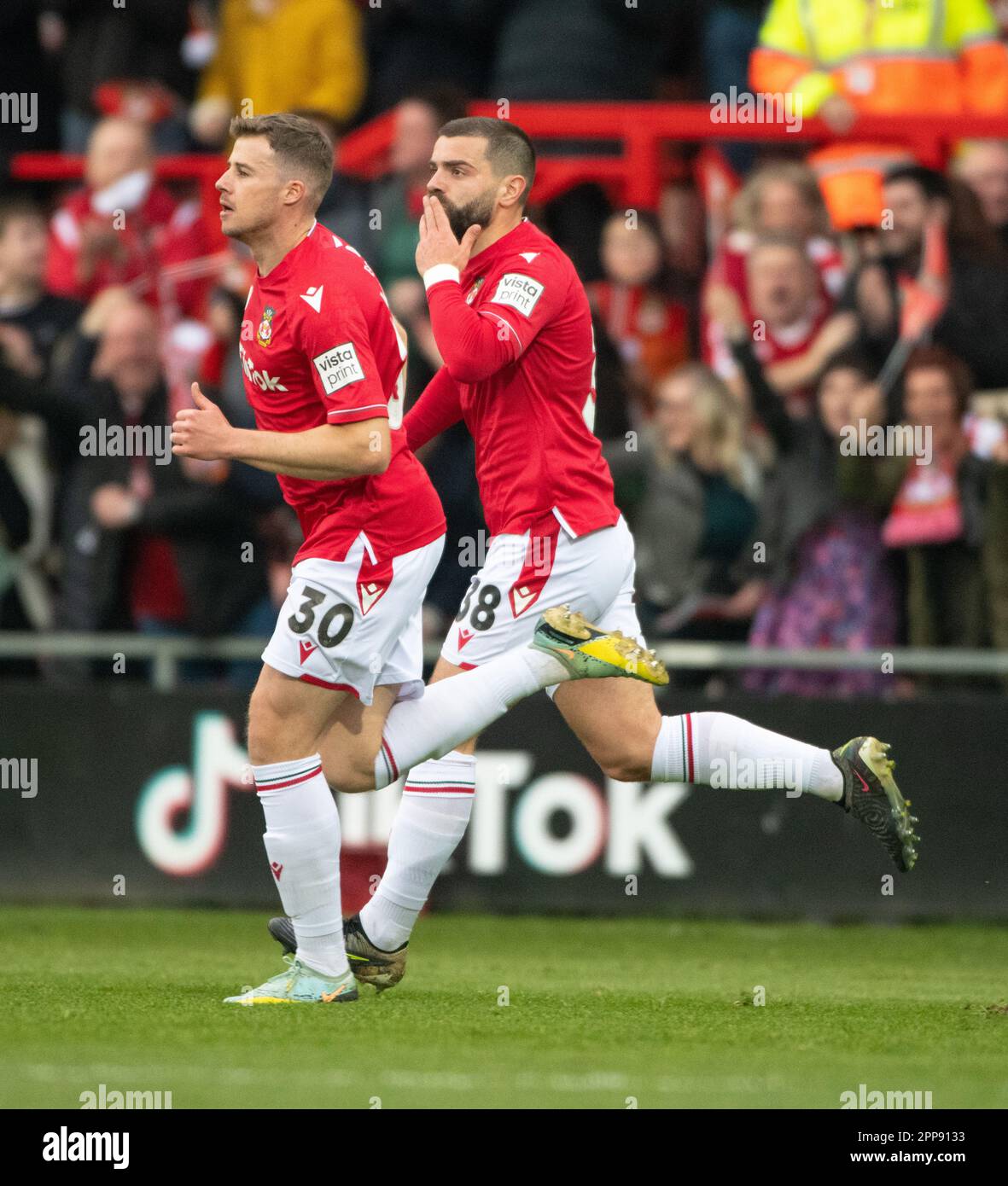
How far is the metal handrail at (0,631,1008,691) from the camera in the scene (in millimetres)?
10516

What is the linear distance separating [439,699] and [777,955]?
302 cm

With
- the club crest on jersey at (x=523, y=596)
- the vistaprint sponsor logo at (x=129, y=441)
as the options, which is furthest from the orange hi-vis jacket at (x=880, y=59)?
the club crest on jersey at (x=523, y=596)

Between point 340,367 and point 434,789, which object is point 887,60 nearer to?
point 434,789

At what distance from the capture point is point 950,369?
10.7 m

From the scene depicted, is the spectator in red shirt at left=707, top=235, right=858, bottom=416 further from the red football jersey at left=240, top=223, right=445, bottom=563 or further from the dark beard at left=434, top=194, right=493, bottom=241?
the red football jersey at left=240, top=223, right=445, bottom=563

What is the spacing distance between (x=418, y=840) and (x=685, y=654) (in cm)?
349

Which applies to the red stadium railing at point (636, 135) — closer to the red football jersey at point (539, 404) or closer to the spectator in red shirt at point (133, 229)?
the spectator in red shirt at point (133, 229)

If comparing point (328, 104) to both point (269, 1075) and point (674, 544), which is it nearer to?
point (674, 544)

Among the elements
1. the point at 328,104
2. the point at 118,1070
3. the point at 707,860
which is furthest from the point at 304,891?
the point at 328,104

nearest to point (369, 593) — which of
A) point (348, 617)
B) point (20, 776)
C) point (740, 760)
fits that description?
point (348, 617)

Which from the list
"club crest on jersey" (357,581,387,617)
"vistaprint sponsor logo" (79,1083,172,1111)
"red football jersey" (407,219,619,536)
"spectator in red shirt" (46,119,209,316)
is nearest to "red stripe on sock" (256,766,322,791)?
"club crest on jersey" (357,581,387,617)

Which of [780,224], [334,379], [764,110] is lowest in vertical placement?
[334,379]
